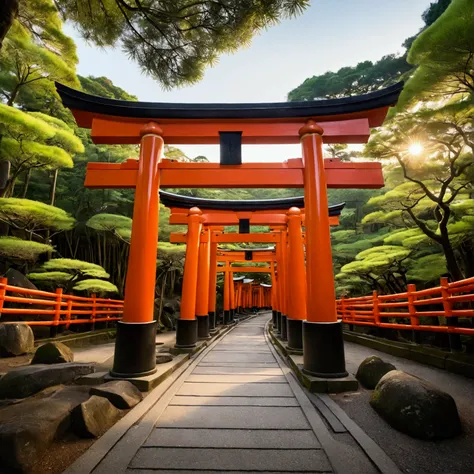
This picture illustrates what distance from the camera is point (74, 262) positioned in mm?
8906

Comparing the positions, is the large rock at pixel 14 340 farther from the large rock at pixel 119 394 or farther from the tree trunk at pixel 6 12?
the tree trunk at pixel 6 12

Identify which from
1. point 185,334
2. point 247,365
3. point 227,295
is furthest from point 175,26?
point 227,295

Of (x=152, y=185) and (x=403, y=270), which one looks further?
(x=403, y=270)

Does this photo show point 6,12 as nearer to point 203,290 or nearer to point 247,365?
point 247,365

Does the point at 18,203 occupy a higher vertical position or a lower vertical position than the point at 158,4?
lower

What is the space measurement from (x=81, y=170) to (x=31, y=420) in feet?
52.9

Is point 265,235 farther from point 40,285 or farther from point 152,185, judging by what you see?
point 40,285

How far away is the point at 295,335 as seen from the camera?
7574mm

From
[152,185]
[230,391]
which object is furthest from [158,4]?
[230,391]

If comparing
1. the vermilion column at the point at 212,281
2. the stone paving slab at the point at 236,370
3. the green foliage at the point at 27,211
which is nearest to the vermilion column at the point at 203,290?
the vermilion column at the point at 212,281

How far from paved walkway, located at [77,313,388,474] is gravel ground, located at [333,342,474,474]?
34 centimetres

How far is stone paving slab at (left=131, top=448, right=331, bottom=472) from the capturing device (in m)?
2.25

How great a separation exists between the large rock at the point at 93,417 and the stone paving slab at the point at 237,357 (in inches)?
149

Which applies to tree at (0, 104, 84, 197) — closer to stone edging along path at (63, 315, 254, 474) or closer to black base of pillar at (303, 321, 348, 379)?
stone edging along path at (63, 315, 254, 474)
